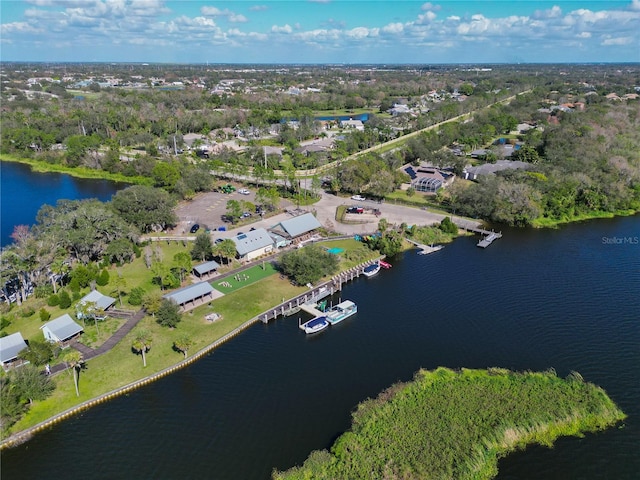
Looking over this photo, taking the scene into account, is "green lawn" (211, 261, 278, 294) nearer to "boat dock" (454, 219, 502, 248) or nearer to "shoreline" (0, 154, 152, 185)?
"boat dock" (454, 219, 502, 248)


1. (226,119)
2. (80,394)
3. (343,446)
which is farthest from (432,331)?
(226,119)

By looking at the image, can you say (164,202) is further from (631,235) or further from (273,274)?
(631,235)

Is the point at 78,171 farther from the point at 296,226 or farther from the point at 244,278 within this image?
the point at 244,278

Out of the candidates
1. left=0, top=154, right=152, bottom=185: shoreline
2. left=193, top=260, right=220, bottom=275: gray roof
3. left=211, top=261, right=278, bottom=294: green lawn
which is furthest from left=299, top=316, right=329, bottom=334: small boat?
left=0, top=154, right=152, bottom=185: shoreline

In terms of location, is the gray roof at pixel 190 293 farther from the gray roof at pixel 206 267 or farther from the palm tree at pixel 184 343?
the palm tree at pixel 184 343

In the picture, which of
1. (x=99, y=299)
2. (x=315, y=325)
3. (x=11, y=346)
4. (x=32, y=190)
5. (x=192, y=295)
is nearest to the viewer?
(x=11, y=346)

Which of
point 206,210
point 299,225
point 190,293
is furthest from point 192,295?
point 206,210

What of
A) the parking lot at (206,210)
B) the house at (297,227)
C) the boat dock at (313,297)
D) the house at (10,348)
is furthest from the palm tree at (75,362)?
the house at (297,227)
